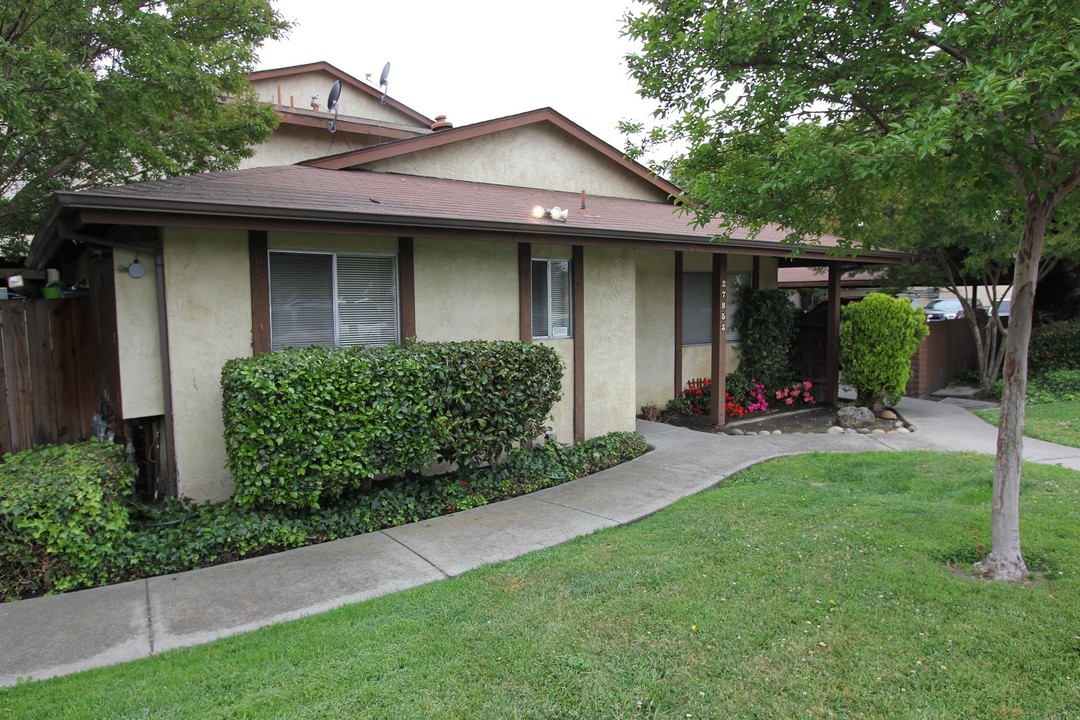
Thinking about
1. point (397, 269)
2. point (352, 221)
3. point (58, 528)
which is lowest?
point (58, 528)

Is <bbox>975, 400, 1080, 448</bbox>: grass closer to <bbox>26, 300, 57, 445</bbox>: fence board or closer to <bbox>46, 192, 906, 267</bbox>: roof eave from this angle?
<bbox>46, 192, 906, 267</bbox>: roof eave

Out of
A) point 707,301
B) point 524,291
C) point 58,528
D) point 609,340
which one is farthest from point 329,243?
point 707,301

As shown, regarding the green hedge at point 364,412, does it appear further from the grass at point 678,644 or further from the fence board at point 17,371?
the fence board at point 17,371

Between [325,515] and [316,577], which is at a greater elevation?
[325,515]

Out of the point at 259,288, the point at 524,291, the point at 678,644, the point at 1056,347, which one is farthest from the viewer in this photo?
the point at 1056,347

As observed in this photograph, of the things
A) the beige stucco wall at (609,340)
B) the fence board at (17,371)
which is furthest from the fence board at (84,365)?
the beige stucco wall at (609,340)

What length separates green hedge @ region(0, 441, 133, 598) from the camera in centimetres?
472

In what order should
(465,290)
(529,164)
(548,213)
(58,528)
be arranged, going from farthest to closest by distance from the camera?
1. (529,164)
2. (548,213)
3. (465,290)
4. (58,528)

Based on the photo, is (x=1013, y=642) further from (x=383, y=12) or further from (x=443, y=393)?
(x=383, y=12)

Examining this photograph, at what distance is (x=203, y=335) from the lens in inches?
245

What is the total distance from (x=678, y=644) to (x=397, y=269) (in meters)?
4.99

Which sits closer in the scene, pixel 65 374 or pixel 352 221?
pixel 352 221

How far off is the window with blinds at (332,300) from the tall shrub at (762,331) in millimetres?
6795

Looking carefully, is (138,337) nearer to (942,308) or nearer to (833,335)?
(833,335)
